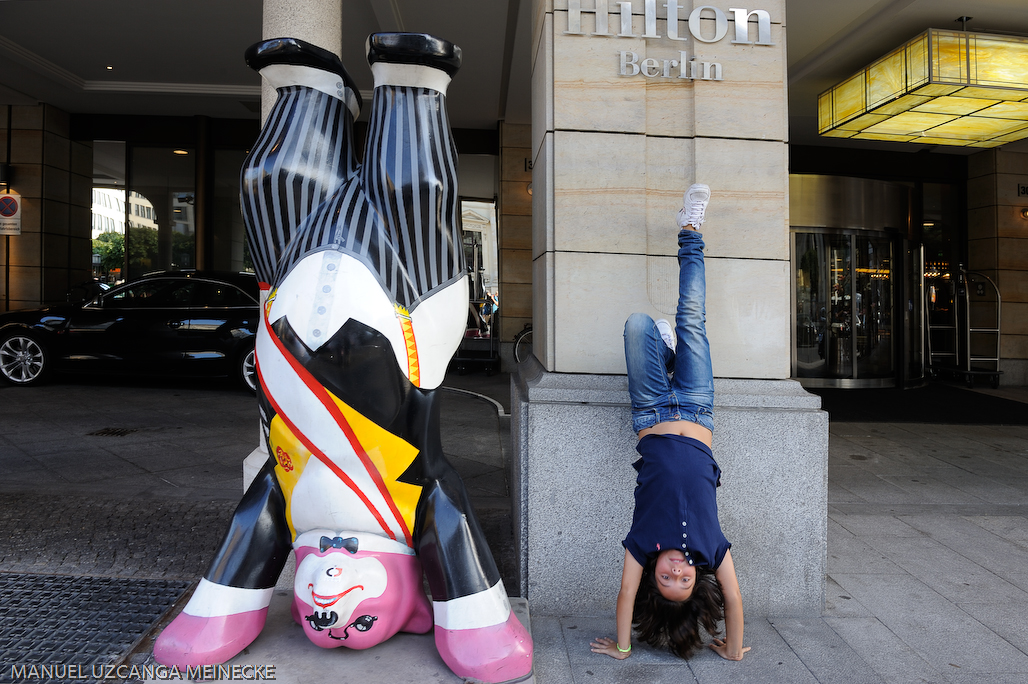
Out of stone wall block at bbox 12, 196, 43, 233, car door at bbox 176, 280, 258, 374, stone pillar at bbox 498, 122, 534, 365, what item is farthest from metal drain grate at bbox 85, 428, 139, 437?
stone wall block at bbox 12, 196, 43, 233

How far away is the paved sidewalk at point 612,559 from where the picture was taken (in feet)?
8.72

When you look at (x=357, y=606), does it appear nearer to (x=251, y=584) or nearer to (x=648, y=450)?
(x=251, y=584)

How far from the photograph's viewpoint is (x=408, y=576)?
91.0 inches

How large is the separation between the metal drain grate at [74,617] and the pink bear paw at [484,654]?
141 centimetres

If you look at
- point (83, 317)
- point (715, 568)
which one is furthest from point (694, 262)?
point (83, 317)

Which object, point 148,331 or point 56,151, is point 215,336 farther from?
point 56,151

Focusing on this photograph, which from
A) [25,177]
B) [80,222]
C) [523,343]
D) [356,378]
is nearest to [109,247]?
[80,222]

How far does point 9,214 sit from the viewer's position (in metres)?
11.0

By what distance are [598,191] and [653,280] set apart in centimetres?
53

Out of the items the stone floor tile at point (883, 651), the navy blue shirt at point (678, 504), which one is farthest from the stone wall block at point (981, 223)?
the navy blue shirt at point (678, 504)

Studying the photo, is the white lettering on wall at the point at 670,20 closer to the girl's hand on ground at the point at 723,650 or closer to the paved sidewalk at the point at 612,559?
the paved sidewalk at the point at 612,559

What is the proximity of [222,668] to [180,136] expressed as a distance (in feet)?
42.4

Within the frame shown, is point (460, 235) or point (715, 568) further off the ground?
point (460, 235)

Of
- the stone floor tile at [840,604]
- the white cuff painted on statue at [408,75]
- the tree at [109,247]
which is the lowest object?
the stone floor tile at [840,604]
